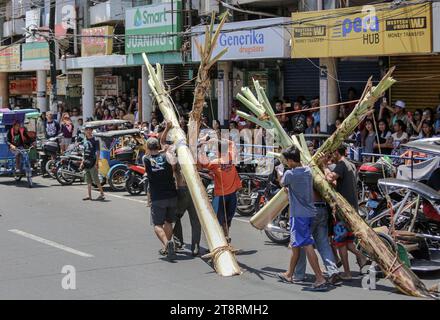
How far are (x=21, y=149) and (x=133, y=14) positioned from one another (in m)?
8.06

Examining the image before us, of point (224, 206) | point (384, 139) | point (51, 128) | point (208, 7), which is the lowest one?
point (224, 206)

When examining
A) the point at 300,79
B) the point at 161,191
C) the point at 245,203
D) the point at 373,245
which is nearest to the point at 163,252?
the point at 161,191

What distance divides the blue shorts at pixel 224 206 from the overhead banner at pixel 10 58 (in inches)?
1025

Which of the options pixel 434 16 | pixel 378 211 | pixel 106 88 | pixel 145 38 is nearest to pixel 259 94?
pixel 378 211

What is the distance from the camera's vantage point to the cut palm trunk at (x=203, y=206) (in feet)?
29.6

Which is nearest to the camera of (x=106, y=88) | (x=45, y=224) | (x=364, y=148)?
(x=45, y=224)

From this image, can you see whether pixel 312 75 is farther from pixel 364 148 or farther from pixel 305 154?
pixel 305 154

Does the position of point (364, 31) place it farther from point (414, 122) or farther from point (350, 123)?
point (350, 123)

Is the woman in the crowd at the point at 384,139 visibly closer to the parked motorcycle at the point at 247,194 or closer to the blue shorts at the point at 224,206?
the parked motorcycle at the point at 247,194

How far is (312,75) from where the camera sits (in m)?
21.4

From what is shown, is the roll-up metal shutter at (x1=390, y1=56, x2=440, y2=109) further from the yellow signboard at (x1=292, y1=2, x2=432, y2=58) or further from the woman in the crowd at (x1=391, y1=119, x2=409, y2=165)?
the woman in the crowd at (x1=391, y1=119, x2=409, y2=165)

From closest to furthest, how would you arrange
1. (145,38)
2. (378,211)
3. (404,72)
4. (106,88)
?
(378,211), (404,72), (145,38), (106,88)

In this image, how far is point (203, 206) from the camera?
990cm

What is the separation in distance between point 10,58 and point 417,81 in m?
23.2
